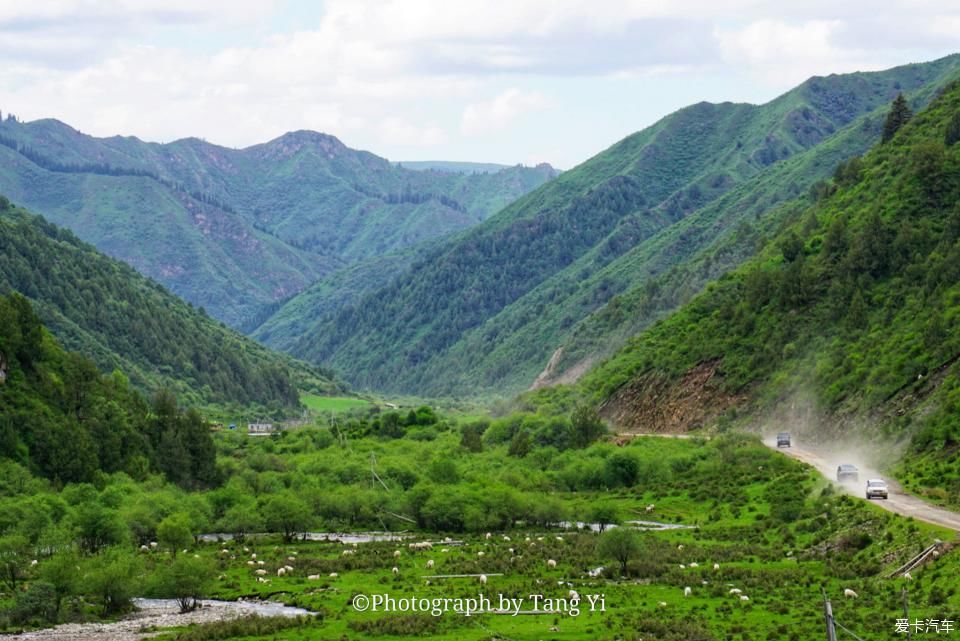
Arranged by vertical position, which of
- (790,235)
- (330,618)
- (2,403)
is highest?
(790,235)

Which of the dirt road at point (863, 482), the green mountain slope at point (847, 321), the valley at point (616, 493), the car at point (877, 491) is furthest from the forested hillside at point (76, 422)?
the car at point (877, 491)

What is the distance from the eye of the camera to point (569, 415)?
7766 inches

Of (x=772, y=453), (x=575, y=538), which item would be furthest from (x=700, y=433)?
(x=575, y=538)

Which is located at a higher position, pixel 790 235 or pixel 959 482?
pixel 790 235

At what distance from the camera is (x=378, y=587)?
326 feet

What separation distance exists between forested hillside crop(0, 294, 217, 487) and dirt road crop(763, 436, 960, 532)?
65.8 meters

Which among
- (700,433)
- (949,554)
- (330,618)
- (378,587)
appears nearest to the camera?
(949,554)

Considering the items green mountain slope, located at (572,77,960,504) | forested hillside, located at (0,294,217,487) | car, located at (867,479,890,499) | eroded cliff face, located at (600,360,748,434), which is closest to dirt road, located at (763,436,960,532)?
car, located at (867,479,890,499)

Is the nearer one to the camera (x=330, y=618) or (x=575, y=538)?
(x=330, y=618)

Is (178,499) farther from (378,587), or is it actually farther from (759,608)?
(759,608)

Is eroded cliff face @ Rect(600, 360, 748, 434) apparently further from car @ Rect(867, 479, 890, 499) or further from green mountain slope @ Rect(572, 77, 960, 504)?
car @ Rect(867, 479, 890, 499)

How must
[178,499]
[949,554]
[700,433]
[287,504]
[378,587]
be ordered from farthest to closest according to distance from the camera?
[700,433] → [178,499] → [287,504] → [378,587] → [949,554]

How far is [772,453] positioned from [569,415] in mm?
58461

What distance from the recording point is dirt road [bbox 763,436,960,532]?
312ft
